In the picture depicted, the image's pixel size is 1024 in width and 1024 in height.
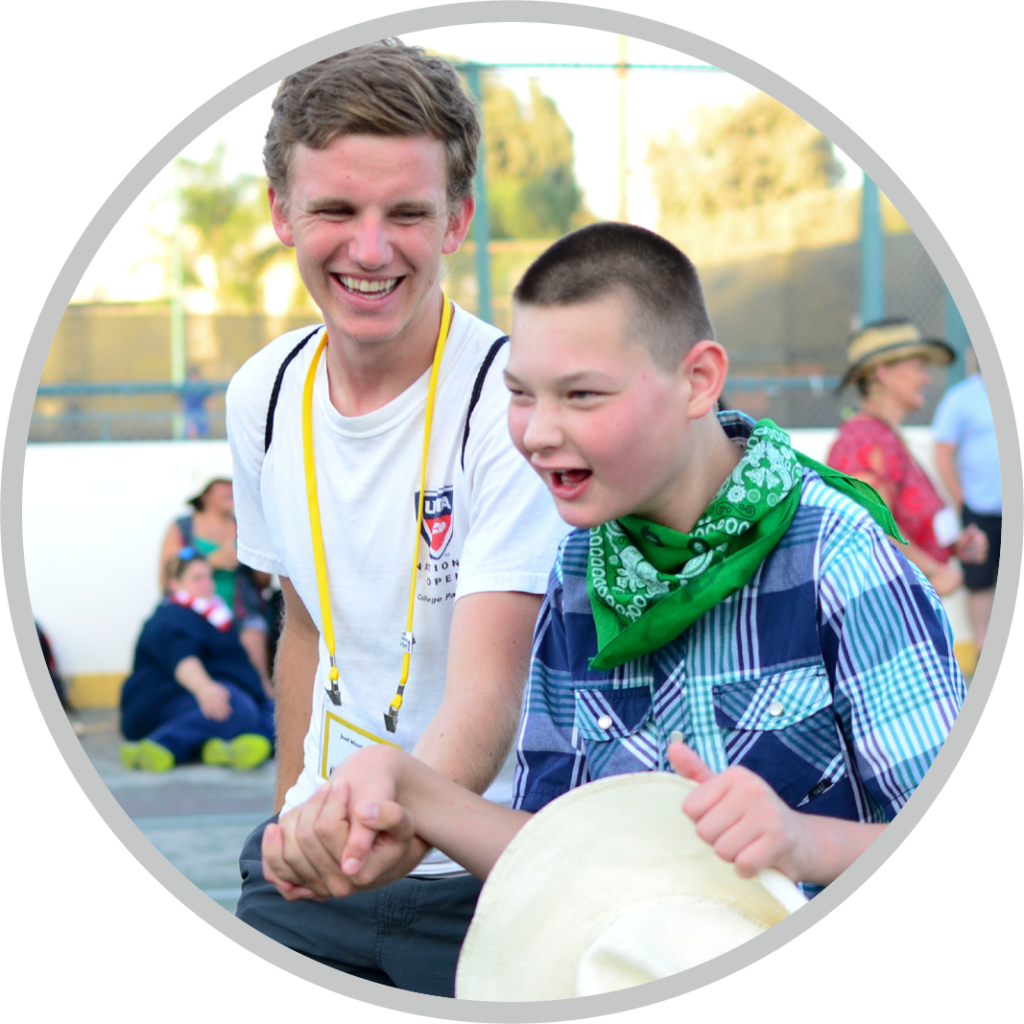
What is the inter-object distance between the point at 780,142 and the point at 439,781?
12311 mm

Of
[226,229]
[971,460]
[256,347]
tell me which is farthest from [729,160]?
[971,460]

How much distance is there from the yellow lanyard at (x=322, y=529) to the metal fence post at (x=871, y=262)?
673 centimetres

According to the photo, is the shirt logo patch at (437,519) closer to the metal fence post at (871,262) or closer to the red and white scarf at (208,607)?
the red and white scarf at (208,607)

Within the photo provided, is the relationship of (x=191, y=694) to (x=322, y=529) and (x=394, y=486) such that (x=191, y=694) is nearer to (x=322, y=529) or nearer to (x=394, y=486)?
(x=322, y=529)

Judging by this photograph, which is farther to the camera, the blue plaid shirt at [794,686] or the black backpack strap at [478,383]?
the black backpack strap at [478,383]

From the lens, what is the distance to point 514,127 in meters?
11.2

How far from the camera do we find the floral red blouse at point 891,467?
6633 millimetres

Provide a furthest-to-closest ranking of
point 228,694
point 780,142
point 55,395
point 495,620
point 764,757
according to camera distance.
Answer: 1. point 780,142
2. point 55,395
3. point 228,694
4. point 495,620
5. point 764,757

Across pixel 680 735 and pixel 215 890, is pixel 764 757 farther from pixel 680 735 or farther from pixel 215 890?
pixel 215 890

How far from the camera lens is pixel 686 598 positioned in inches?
73.6

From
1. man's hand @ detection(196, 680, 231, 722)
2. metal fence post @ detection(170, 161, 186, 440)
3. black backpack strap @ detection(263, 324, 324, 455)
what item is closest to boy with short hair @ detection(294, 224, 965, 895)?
black backpack strap @ detection(263, 324, 324, 455)

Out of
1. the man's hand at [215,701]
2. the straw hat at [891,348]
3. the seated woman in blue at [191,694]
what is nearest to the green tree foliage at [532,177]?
the straw hat at [891,348]

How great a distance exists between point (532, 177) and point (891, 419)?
22.9 ft

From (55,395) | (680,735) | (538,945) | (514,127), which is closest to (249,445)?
(680,735)
